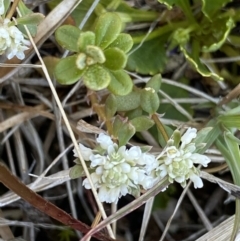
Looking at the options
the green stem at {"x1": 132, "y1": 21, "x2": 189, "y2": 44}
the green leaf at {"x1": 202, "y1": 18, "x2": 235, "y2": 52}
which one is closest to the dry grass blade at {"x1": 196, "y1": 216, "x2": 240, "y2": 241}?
the green leaf at {"x1": 202, "y1": 18, "x2": 235, "y2": 52}

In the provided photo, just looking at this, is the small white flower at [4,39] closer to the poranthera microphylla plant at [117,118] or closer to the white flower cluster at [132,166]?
the poranthera microphylla plant at [117,118]

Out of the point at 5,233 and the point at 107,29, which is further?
the point at 5,233

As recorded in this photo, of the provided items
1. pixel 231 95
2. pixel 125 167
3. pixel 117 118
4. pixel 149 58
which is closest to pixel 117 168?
pixel 125 167

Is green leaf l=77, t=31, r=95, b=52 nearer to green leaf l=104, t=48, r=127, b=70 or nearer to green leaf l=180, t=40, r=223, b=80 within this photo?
green leaf l=104, t=48, r=127, b=70

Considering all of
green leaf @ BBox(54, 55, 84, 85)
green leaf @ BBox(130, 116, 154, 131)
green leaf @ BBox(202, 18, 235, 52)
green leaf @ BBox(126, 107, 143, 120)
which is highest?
green leaf @ BBox(54, 55, 84, 85)

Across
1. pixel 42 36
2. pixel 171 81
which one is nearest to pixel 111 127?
pixel 42 36

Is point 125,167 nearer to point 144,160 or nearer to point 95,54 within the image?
point 144,160
